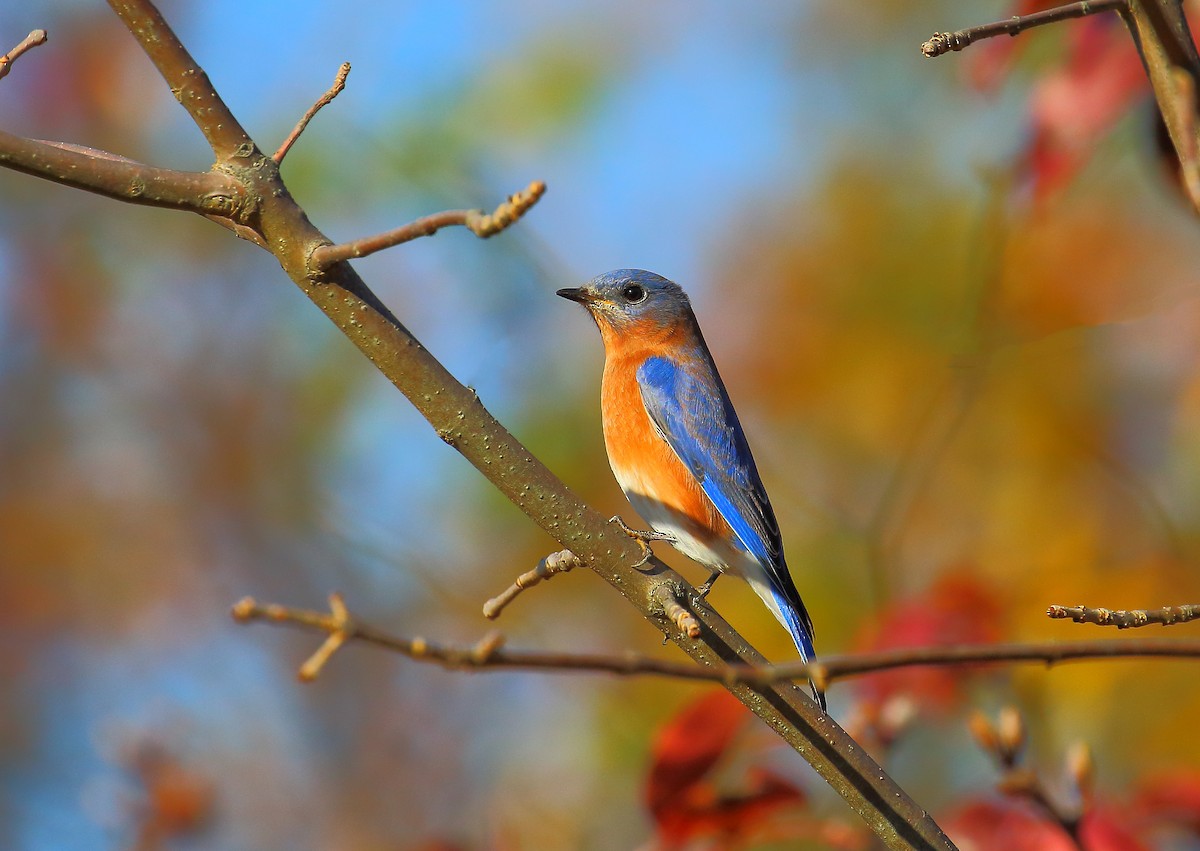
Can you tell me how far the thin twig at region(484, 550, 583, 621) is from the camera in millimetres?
1979

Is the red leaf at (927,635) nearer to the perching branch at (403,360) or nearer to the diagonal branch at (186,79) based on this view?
the perching branch at (403,360)

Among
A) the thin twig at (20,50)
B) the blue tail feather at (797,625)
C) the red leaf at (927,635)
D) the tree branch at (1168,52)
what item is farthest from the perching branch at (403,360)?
the blue tail feather at (797,625)

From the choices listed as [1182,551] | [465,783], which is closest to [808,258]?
[1182,551]

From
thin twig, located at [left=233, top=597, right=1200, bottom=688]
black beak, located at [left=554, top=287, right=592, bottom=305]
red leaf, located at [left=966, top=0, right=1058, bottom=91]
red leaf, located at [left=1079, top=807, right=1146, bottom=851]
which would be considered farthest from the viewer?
black beak, located at [left=554, top=287, right=592, bottom=305]

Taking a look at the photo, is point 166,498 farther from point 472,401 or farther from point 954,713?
point 472,401

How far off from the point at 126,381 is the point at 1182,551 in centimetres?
593

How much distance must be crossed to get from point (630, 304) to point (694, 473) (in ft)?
2.74

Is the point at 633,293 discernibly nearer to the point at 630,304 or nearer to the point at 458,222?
the point at 630,304

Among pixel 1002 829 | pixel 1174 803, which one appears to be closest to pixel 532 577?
pixel 1002 829

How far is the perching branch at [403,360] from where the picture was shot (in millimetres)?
1829

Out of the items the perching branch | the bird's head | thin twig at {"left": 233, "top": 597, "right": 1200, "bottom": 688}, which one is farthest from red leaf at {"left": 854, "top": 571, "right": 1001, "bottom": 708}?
thin twig at {"left": 233, "top": 597, "right": 1200, "bottom": 688}

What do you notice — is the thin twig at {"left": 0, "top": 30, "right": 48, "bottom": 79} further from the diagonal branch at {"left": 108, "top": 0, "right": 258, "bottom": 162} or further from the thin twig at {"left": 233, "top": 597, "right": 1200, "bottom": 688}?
the thin twig at {"left": 233, "top": 597, "right": 1200, "bottom": 688}

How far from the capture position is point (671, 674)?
3.95 ft

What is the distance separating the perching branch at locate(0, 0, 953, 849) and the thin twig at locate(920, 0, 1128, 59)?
89 centimetres
